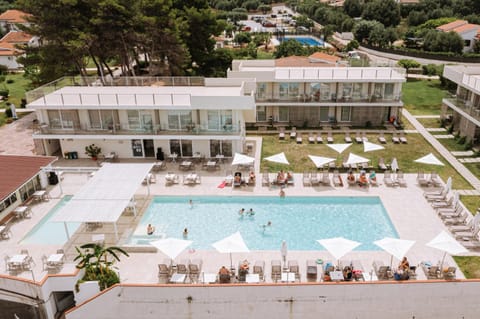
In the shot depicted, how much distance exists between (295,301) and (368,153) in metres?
17.0

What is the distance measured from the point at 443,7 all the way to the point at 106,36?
9690cm

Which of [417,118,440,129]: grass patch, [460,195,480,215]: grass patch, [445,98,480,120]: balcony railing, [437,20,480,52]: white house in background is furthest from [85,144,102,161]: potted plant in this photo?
[437,20,480,52]: white house in background

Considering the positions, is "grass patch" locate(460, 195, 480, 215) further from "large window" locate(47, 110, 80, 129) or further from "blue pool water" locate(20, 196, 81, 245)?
"large window" locate(47, 110, 80, 129)

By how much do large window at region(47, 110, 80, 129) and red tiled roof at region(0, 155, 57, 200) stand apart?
14.8 ft

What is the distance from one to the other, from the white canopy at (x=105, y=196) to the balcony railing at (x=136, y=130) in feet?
15.3

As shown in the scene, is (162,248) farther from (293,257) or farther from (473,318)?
(473,318)

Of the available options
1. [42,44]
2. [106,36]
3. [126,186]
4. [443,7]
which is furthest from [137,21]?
[443,7]

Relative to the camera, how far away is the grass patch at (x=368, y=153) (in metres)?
28.9

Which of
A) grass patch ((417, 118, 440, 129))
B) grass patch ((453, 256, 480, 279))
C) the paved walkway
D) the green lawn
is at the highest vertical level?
the green lawn

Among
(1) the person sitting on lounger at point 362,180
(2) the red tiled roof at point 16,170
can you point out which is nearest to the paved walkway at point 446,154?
(1) the person sitting on lounger at point 362,180

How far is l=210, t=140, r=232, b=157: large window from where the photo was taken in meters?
30.3

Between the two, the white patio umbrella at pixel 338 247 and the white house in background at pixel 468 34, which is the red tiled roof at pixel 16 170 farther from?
the white house in background at pixel 468 34

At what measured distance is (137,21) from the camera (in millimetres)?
39219

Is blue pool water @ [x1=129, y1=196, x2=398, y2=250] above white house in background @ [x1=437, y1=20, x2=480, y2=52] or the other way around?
the other way around
